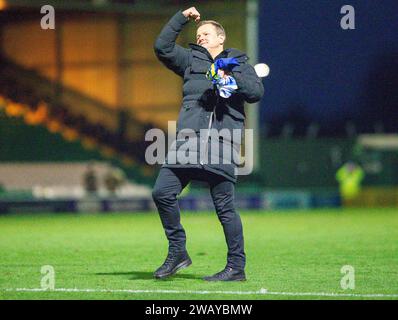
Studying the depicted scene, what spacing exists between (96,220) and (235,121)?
499 inches

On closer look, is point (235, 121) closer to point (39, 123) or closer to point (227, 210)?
point (227, 210)

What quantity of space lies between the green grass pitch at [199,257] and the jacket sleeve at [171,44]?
2.05m

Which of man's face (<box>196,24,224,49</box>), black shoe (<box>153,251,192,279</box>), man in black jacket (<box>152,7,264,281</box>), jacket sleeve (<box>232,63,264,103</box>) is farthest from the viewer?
black shoe (<box>153,251,192,279</box>)

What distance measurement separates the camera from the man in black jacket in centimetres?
836

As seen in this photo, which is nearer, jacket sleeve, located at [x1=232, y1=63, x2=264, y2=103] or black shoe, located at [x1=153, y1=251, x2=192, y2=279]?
jacket sleeve, located at [x1=232, y1=63, x2=264, y2=103]

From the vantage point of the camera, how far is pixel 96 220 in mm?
20781

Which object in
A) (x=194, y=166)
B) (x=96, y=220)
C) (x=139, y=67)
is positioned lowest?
(x=96, y=220)

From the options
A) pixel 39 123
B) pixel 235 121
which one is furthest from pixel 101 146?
pixel 235 121

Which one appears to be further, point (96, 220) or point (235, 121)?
point (96, 220)

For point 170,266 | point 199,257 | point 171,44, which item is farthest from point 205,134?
point 199,257

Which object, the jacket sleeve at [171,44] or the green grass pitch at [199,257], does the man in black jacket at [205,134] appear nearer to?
the jacket sleeve at [171,44]

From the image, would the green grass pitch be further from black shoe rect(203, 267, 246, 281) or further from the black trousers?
the black trousers

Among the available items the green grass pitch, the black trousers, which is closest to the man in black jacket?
the black trousers

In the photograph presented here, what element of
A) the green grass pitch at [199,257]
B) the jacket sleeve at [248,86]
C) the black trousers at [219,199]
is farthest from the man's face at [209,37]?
the green grass pitch at [199,257]
